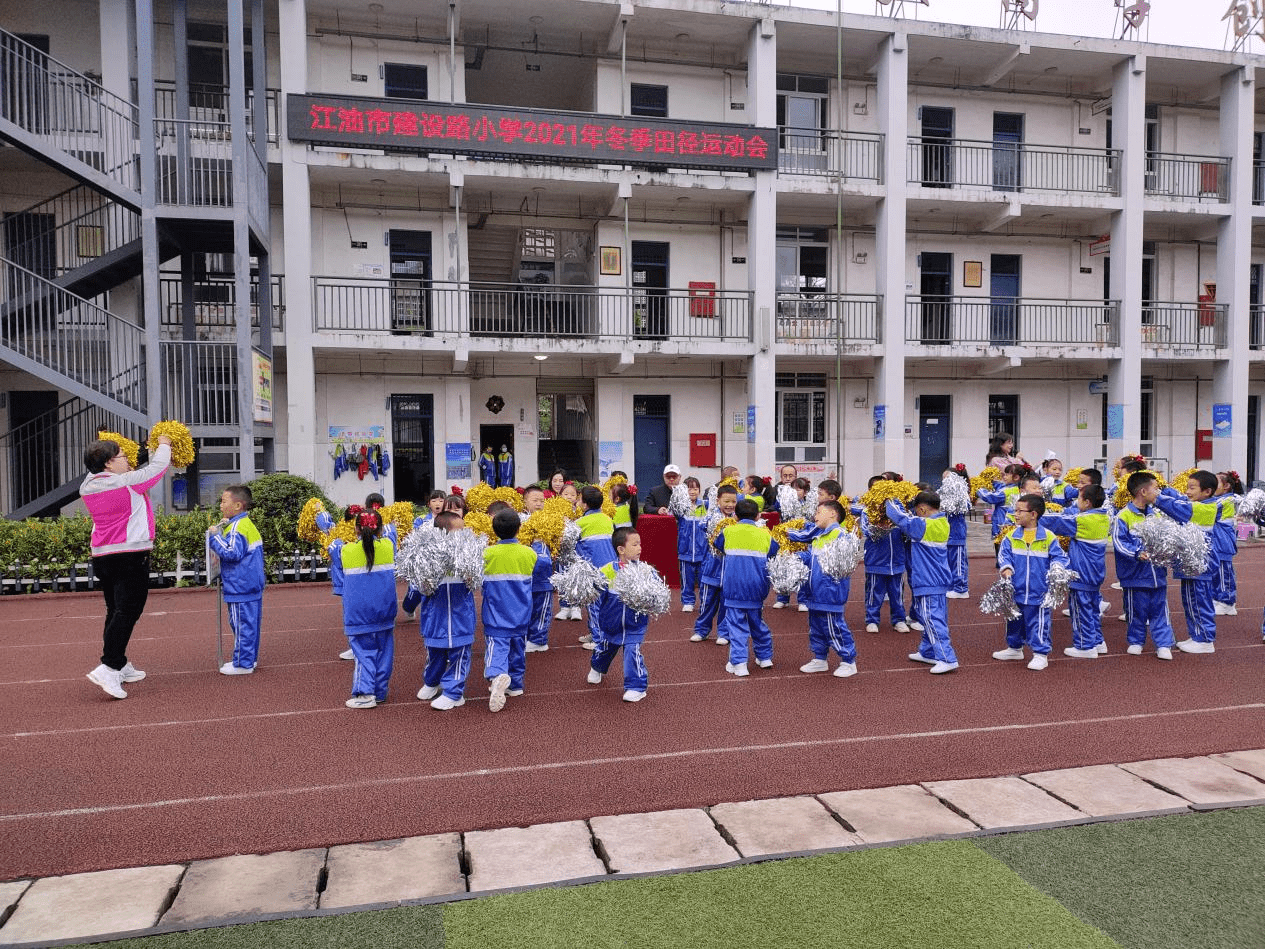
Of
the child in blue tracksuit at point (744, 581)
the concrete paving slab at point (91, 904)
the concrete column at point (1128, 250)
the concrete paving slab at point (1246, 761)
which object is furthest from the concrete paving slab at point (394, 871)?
the concrete column at point (1128, 250)

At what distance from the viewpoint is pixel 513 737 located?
575 centimetres

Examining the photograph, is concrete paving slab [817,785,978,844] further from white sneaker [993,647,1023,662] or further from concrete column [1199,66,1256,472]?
concrete column [1199,66,1256,472]

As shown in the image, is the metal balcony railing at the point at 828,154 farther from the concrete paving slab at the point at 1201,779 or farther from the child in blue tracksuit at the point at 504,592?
the concrete paving slab at the point at 1201,779

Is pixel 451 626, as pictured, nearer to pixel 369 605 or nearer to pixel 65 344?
pixel 369 605

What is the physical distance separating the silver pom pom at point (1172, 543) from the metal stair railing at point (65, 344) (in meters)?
12.6

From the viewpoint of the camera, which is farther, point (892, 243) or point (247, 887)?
point (892, 243)

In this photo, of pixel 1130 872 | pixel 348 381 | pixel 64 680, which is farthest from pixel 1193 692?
pixel 348 381

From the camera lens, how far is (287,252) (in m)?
15.3

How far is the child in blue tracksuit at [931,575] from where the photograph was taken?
743cm

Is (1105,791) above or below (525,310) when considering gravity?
below

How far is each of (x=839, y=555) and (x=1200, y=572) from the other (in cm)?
379

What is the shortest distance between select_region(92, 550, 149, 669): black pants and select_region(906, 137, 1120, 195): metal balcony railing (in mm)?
17689

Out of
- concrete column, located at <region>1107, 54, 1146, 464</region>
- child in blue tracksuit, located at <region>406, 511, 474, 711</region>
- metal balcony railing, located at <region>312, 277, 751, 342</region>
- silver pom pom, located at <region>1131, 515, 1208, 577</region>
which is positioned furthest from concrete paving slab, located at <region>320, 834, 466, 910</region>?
concrete column, located at <region>1107, 54, 1146, 464</region>

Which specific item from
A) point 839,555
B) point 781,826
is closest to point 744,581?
point 839,555
